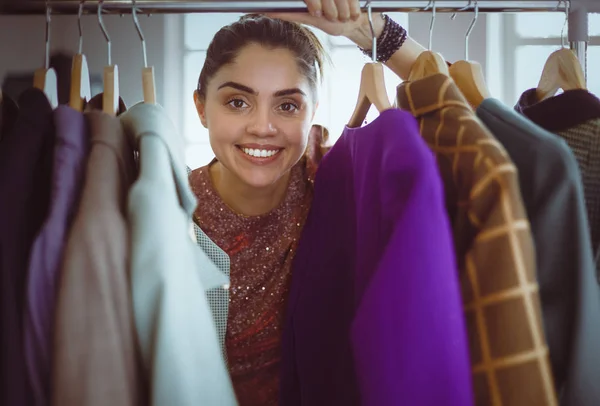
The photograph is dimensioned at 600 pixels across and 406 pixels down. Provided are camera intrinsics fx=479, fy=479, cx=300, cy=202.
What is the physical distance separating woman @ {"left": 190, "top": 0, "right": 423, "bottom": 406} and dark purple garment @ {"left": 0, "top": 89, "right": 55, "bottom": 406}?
0.37 m

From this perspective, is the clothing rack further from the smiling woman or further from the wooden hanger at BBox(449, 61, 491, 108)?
the smiling woman

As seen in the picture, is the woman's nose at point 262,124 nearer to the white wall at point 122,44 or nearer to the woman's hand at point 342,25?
the woman's hand at point 342,25

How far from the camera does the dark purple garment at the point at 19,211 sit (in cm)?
41

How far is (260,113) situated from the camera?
0.83 m

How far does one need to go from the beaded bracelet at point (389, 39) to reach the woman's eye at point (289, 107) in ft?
0.58

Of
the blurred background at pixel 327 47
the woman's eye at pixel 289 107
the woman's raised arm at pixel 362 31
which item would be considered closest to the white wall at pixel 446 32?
the blurred background at pixel 327 47

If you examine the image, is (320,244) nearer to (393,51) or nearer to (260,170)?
(260,170)

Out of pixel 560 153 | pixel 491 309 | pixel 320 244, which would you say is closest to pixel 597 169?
pixel 560 153

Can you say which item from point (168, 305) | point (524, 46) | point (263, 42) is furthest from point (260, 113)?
point (524, 46)

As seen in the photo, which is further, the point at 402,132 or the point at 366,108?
the point at 366,108

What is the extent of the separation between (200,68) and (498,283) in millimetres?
2785

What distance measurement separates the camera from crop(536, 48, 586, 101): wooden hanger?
64 cm

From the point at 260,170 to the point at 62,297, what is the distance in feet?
1.62

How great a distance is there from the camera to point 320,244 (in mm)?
670
